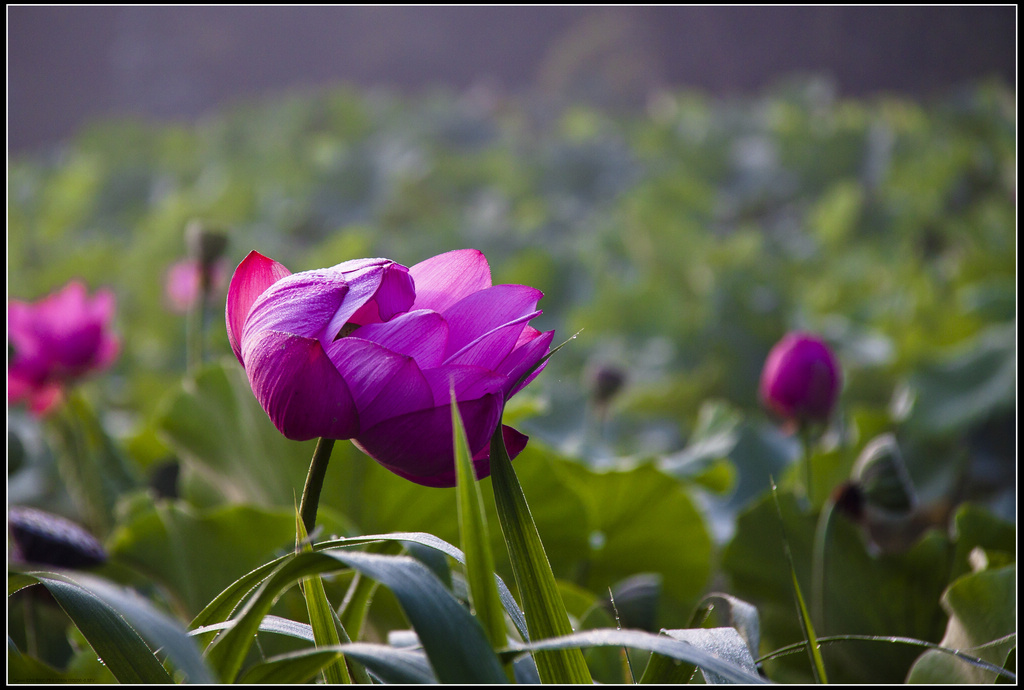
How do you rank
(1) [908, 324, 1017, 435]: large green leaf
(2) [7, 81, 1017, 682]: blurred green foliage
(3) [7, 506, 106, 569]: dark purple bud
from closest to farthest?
1. (3) [7, 506, 106, 569]: dark purple bud
2. (2) [7, 81, 1017, 682]: blurred green foliage
3. (1) [908, 324, 1017, 435]: large green leaf

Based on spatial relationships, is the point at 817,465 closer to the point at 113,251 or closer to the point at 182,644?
the point at 182,644

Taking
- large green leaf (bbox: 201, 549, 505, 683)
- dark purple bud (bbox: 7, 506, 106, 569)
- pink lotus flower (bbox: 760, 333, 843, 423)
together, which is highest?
large green leaf (bbox: 201, 549, 505, 683)

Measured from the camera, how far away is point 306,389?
19 cm

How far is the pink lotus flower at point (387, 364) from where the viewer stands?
0.19m

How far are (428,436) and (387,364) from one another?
0.07 ft

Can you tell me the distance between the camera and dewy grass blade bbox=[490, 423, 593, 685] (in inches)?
7.3

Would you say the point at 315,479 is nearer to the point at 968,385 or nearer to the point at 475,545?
the point at 475,545

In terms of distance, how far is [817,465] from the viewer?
22.1 inches

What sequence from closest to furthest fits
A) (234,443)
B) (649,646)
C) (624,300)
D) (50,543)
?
(649,646), (50,543), (234,443), (624,300)

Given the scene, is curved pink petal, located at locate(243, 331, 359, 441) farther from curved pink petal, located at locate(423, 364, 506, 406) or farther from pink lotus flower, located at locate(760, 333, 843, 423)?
pink lotus flower, located at locate(760, 333, 843, 423)

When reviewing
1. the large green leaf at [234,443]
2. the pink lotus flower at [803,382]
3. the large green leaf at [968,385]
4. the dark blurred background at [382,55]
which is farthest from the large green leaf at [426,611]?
the dark blurred background at [382,55]

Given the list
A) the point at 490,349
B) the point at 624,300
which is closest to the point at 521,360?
the point at 490,349

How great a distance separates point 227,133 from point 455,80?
1456mm

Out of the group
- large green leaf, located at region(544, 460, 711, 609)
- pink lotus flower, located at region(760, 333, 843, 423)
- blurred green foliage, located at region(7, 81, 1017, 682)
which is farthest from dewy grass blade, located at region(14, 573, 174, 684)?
pink lotus flower, located at region(760, 333, 843, 423)
